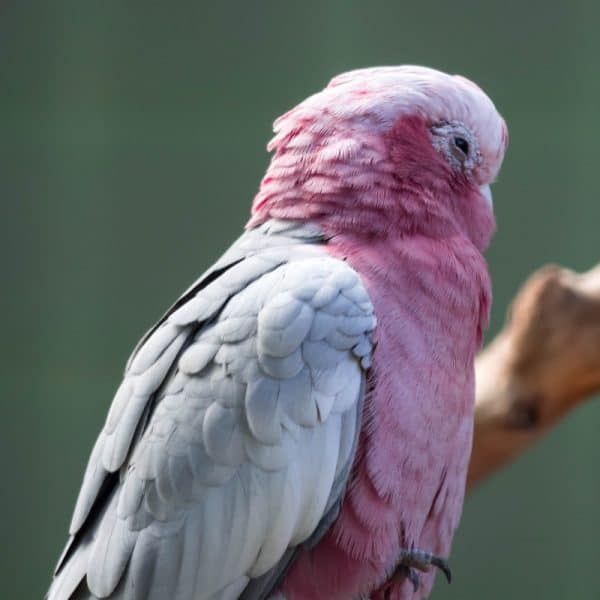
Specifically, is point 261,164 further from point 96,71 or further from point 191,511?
point 191,511

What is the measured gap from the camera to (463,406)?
1.97 meters

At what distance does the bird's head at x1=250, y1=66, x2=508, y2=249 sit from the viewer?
1960 millimetres

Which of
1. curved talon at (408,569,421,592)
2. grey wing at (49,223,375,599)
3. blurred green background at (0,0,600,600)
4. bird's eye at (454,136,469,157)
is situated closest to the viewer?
grey wing at (49,223,375,599)

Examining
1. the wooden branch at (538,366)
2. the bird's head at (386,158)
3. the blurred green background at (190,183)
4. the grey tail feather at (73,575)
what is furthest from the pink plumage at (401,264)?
the blurred green background at (190,183)

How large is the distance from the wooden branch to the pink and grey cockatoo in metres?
0.77

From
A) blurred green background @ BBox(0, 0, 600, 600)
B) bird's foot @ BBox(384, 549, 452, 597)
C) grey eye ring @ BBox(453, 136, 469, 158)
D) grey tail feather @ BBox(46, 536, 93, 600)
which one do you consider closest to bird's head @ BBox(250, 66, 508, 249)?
grey eye ring @ BBox(453, 136, 469, 158)

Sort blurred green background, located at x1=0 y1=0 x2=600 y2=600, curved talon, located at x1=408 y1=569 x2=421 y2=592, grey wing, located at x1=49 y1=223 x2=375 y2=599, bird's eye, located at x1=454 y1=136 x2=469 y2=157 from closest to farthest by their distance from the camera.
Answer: grey wing, located at x1=49 y1=223 x2=375 y2=599
curved talon, located at x1=408 y1=569 x2=421 y2=592
bird's eye, located at x1=454 y1=136 x2=469 y2=157
blurred green background, located at x1=0 y1=0 x2=600 y2=600

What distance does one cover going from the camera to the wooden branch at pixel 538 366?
2736 millimetres

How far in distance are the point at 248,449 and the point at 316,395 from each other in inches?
5.5

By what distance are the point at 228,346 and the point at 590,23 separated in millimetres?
3311

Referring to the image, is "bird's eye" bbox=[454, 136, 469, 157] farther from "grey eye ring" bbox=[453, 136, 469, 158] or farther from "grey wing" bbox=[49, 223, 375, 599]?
"grey wing" bbox=[49, 223, 375, 599]

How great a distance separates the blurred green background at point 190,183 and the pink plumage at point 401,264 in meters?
2.50

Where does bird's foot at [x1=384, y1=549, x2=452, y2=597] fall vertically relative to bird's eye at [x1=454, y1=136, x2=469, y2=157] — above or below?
below

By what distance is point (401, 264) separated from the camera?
6.30 feet
